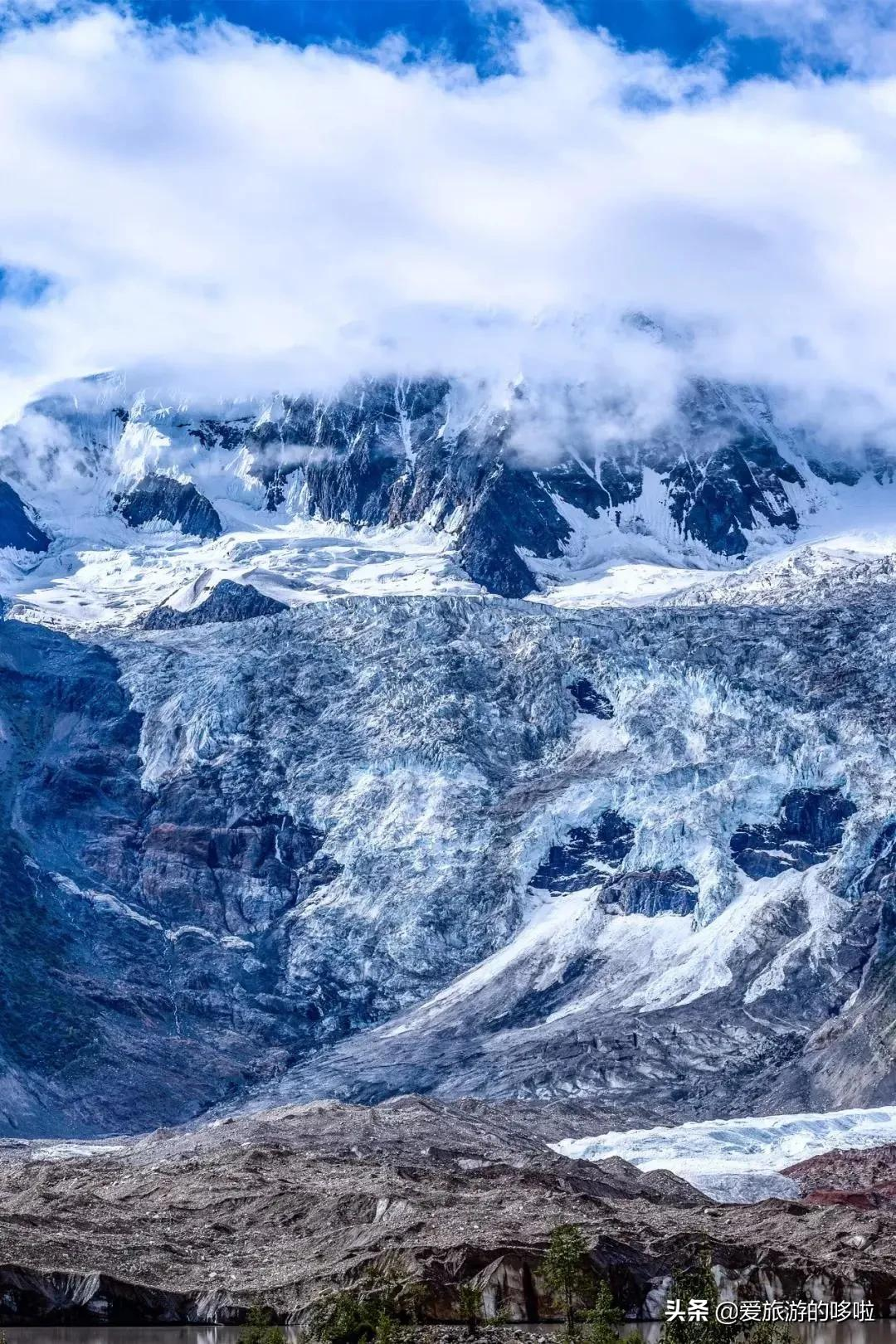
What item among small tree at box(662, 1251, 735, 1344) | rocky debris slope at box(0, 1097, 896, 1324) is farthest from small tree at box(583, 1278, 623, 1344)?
rocky debris slope at box(0, 1097, 896, 1324)

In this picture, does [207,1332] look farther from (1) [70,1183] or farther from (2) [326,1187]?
(1) [70,1183]

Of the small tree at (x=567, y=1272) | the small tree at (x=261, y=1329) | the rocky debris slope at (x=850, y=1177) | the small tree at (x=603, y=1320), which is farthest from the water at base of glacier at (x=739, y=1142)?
the small tree at (x=261, y=1329)

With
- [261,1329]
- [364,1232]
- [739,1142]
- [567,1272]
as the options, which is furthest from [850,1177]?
[261,1329]

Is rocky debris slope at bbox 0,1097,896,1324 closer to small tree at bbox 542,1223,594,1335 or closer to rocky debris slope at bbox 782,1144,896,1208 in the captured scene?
small tree at bbox 542,1223,594,1335

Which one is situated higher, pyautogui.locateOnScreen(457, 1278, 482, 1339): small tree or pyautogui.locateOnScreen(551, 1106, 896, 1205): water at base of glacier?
pyautogui.locateOnScreen(551, 1106, 896, 1205): water at base of glacier

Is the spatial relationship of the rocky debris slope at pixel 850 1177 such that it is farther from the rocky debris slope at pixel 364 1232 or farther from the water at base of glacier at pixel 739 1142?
the rocky debris slope at pixel 364 1232

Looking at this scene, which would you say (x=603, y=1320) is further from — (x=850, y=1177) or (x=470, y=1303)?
(x=850, y=1177)
